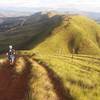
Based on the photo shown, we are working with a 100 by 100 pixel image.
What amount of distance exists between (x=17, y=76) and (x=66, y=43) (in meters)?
150

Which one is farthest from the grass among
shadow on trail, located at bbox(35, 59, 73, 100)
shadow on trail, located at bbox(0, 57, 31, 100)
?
shadow on trail, located at bbox(0, 57, 31, 100)

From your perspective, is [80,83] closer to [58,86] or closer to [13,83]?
[58,86]

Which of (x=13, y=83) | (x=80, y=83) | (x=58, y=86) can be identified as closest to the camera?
(x=58, y=86)

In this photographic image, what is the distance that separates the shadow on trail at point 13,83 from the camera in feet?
113

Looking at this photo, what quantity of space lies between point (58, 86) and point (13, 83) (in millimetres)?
5930

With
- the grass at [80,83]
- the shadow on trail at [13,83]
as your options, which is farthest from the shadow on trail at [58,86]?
the shadow on trail at [13,83]

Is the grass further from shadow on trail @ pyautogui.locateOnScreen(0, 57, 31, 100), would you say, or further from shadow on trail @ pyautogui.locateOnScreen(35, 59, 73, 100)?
shadow on trail @ pyautogui.locateOnScreen(0, 57, 31, 100)

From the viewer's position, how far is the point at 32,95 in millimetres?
32906

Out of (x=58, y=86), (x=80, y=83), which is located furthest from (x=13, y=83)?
(x=80, y=83)

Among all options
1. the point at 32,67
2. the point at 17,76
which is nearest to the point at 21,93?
the point at 17,76

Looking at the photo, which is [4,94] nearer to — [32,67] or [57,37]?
[32,67]

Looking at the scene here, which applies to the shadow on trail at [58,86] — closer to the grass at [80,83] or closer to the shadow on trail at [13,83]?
the grass at [80,83]

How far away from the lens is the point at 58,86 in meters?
35.8

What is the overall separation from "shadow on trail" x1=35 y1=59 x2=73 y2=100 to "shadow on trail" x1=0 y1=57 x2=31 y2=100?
307 centimetres
